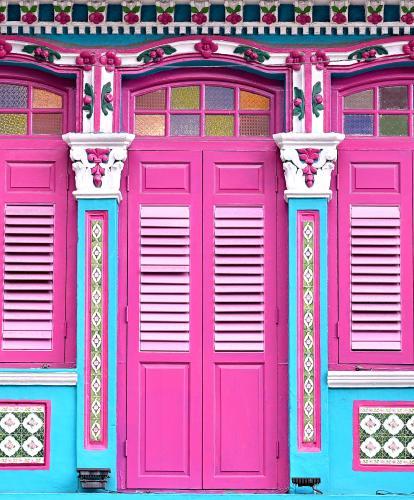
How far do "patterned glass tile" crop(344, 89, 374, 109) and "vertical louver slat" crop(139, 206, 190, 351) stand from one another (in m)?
1.63

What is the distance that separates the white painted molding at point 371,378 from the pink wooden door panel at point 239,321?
1.64ft

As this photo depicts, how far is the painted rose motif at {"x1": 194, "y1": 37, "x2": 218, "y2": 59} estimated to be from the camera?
9539 millimetres

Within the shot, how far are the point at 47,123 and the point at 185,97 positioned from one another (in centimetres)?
117

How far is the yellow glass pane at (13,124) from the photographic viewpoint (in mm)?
9695

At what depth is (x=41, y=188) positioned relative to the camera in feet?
31.4

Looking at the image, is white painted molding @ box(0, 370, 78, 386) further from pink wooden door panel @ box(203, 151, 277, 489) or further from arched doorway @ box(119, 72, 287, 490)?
pink wooden door panel @ box(203, 151, 277, 489)

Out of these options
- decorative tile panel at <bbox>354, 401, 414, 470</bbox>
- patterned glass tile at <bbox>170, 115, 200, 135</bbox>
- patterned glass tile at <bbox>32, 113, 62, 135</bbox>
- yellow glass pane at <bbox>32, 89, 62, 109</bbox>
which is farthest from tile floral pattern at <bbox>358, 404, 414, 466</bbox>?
yellow glass pane at <bbox>32, 89, 62, 109</bbox>

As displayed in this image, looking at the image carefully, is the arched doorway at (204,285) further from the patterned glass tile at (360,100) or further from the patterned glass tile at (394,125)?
the patterned glass tile at (394,125)

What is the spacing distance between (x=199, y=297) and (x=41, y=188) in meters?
1.58

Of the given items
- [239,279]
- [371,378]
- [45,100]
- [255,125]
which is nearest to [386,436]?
[371,378]

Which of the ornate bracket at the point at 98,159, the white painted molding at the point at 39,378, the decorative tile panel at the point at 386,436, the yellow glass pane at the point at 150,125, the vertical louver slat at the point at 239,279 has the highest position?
the yellow glass pane at the point at 150,125

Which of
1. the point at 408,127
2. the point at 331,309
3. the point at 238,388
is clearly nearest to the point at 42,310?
the point at 238,388

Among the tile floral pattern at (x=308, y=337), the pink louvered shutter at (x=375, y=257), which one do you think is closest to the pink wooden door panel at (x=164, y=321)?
the tile floral pattern at (x=308, y=337)

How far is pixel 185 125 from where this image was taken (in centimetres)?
970
